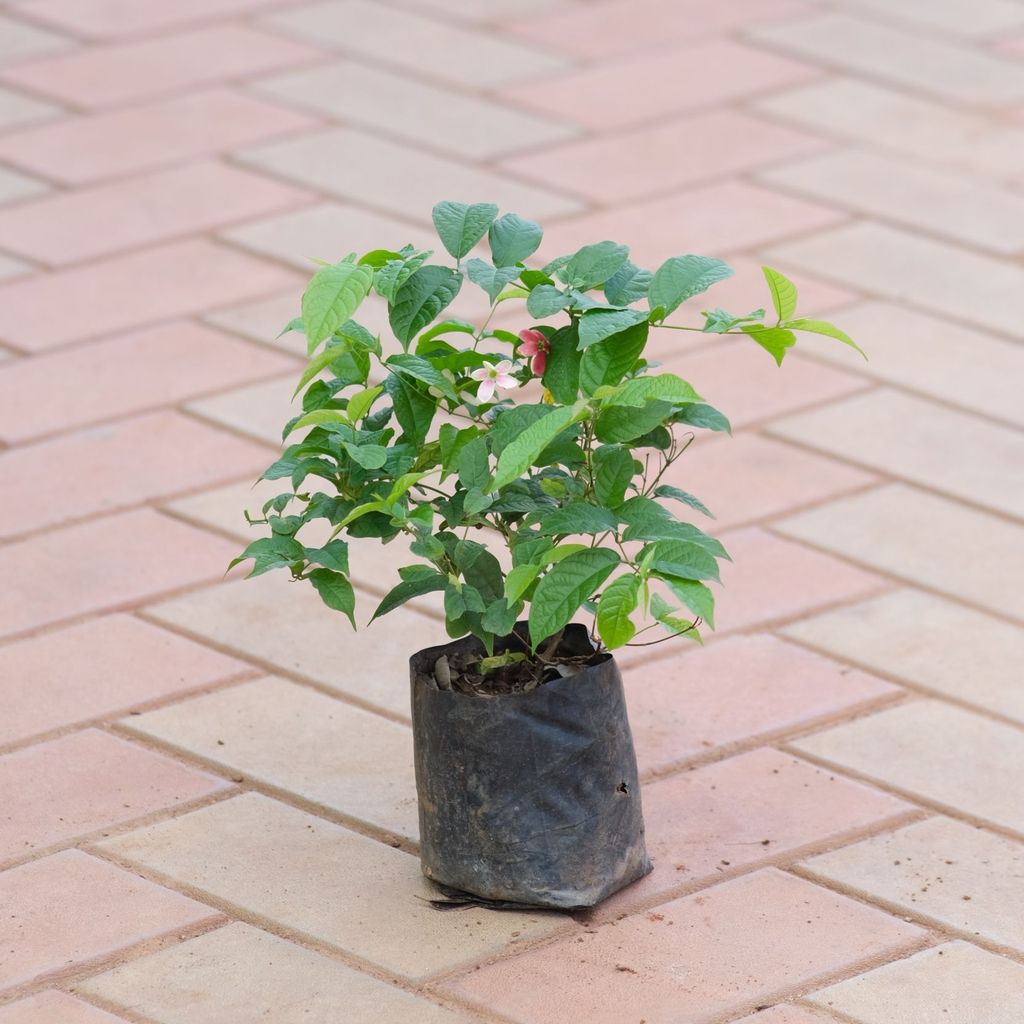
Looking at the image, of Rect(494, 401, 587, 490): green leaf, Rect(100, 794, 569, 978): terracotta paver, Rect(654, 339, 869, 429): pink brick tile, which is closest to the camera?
Rect(494, 401, 587, 490): green leaf

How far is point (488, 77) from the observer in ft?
18.4

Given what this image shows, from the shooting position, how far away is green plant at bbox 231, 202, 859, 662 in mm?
2465

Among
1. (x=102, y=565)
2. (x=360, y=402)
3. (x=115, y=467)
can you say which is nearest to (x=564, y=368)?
(x=360, y=402)

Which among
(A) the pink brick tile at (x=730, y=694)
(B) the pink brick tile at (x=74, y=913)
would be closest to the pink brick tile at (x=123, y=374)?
(A) the pink brick tile at (x=730, y=694)

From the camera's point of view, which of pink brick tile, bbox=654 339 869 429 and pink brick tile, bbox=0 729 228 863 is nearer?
pink brick tile, bbox=0 729 228 863

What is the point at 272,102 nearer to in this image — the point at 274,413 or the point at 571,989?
the point at 274,413

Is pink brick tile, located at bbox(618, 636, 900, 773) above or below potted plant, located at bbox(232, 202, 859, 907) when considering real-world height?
below

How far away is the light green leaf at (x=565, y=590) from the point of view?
2465 mm

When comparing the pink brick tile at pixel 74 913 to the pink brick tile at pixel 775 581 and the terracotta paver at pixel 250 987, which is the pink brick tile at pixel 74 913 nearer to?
the terracotta paver at pixel 250 987

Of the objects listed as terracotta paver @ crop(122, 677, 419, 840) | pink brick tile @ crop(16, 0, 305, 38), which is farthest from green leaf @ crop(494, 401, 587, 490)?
pink brick tile @ crop(16, 0, 305, 38)

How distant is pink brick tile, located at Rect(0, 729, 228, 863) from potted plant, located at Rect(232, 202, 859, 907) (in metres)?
0.44

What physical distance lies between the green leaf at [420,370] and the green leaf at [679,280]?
26cm

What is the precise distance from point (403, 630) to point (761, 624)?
567 millimetres

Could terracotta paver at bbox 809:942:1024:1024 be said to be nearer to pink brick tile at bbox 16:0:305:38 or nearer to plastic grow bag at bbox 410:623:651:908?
plastic grow bag at bbox 410:623:651:908
